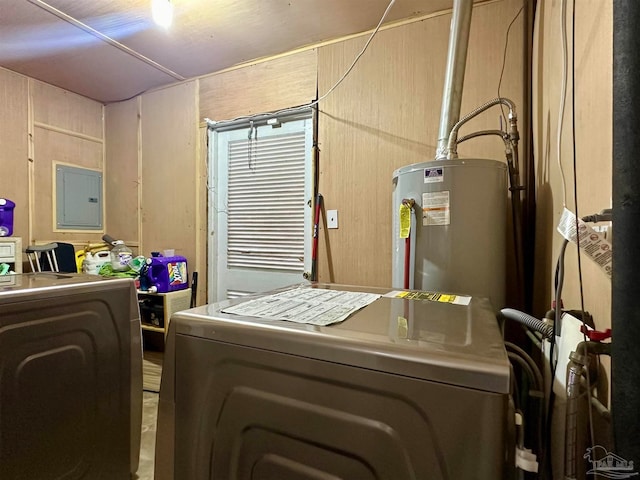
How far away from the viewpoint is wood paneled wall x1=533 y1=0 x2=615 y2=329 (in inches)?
25.1

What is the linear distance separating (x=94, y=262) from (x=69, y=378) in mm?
2036

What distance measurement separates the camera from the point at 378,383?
0.45 meters

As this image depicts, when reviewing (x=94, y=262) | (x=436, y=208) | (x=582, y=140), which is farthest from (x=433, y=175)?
(x=94, y=262)

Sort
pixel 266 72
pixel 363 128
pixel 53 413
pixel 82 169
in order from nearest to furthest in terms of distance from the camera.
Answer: pixel 53 413 → pixel 363 128 → pixel 266 72 → pixel 82 169

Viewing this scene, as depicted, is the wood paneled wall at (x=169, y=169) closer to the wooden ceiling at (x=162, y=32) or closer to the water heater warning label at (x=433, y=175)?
the wooden ceiling at (x=162, y=32)

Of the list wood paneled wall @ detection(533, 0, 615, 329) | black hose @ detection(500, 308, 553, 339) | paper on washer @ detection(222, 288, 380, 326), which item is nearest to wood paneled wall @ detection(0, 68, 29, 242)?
paper on washer @ detection(222, 288, 380, 326)

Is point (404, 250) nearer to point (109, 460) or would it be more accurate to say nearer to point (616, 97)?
point (616, 97)

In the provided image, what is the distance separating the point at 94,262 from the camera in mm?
2936

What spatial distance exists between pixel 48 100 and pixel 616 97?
3942 millimetres

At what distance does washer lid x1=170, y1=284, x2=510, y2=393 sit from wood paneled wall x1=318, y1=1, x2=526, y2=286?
4.92ft

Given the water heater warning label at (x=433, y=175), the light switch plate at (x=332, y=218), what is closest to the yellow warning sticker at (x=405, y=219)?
the water heater warning label at (x=433, y=175)

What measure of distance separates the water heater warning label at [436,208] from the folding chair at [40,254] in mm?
2932

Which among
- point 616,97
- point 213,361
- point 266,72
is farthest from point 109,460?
point 266,72

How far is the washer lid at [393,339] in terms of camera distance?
0.41 m
